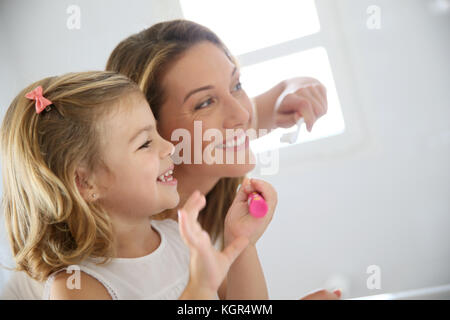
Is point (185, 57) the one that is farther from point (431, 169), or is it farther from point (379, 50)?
point (431, 169)

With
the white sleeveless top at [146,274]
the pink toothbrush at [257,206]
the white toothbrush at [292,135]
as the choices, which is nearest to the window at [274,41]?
the white toothbrush at [292,135]

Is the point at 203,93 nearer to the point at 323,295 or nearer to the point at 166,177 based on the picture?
the point at 166,177

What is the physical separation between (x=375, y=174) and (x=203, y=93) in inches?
11.2

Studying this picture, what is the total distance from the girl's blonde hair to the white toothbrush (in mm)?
246

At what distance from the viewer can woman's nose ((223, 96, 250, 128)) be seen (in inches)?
24.5

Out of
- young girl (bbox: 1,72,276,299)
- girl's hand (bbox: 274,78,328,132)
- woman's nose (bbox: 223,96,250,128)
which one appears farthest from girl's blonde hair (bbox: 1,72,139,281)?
girl's hand (bbox: 274,78,328,132)

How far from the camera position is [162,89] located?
630mm

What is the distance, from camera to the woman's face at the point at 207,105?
62 centimetres

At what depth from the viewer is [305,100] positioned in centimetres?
67

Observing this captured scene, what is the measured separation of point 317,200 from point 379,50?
24 cm

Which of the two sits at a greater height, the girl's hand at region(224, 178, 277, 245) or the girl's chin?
the girl's chin

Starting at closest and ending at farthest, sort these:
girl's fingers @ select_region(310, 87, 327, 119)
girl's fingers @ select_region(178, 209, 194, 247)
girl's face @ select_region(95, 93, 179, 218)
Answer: girl's fingers @ select_region(178, 209, 194, 247) < girl's face @ select_region(95, 93, 179, 218) < girl's fingers @ select_region(310, 87, 327, 119)

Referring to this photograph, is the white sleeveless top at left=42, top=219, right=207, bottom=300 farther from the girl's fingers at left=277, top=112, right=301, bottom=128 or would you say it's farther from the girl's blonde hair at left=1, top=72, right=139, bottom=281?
the girl's fingers at left=277, top=112, right=301, bottom=128

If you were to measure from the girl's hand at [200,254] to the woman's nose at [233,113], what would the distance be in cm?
17
